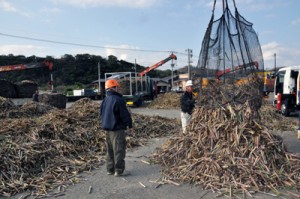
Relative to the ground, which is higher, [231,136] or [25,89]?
[25,89]

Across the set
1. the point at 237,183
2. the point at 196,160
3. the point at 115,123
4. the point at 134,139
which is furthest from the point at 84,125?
the point at 237,183

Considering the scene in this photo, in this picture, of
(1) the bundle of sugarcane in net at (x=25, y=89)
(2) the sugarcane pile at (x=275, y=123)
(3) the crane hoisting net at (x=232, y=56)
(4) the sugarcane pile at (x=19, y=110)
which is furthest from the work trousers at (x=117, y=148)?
(1) the bundle of sugarcane in net at (x=25, y=89)

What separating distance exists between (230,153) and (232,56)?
8.13ft

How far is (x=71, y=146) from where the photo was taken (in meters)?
8.05

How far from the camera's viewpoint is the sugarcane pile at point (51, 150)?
5.90 meters

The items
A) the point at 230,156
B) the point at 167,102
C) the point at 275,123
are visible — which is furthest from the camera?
the point at 167,102

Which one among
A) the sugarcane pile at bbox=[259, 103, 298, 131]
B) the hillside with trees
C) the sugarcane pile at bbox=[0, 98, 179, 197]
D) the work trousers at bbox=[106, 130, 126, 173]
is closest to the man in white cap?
the sugarcane pile at bbox=[0, 98, 179, 197]

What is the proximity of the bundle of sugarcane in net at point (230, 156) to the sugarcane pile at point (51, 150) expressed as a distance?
194cm

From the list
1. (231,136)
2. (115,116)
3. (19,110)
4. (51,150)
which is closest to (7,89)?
(19,110)

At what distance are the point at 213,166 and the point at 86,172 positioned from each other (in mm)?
2632

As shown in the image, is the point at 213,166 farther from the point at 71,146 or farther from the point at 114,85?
the point at 71,146

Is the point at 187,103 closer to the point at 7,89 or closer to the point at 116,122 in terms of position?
the point at 116,122

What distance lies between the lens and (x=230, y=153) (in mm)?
6035

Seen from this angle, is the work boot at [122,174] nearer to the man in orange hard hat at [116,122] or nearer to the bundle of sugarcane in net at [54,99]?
the man in orange hard hat at [116,122]
